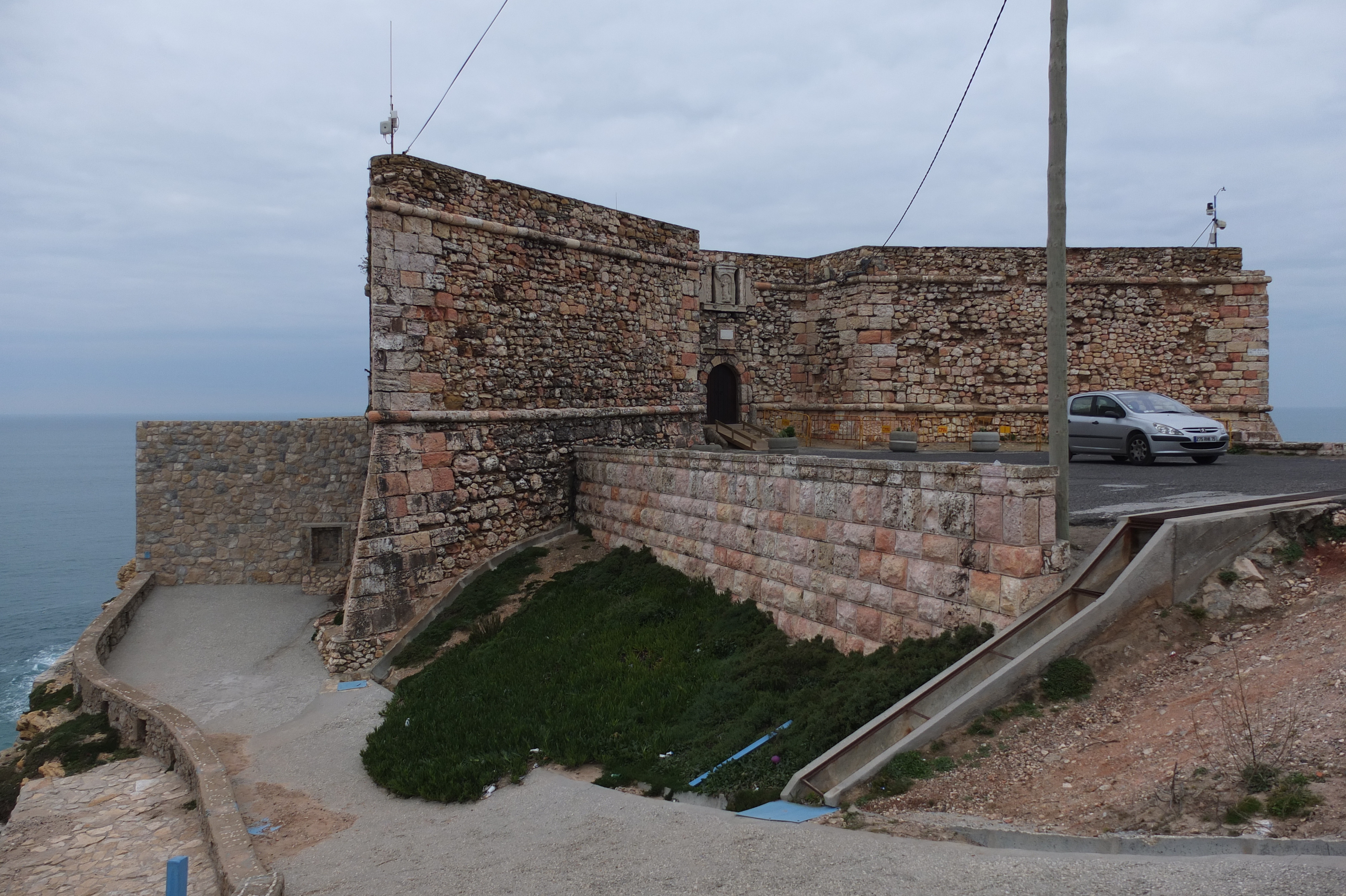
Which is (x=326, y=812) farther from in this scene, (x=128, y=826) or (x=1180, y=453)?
(x=1180, y=453)

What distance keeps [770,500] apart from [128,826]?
294 inches

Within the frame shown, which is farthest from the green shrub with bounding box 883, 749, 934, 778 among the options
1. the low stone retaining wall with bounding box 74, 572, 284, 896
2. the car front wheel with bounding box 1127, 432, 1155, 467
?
the car front wheel with bounding box 1127, 432, 1155, 467

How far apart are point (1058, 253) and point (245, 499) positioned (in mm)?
15407

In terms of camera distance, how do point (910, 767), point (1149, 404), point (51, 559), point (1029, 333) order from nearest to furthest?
point (910, 767) < point (1149, 404) < point (1029, 333) < point (51, 559)

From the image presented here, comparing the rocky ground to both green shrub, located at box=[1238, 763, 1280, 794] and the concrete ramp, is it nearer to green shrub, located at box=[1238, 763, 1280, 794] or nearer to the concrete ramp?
green shrub, located at box=[1238, 763, 1280, 794]

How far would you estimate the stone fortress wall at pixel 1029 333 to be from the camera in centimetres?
1969

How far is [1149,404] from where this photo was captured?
46.0ft

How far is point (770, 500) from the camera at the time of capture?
30.1 ft

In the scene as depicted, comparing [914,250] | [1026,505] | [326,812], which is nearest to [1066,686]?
[1026,505]

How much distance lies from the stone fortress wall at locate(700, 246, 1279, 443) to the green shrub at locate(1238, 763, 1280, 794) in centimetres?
1604

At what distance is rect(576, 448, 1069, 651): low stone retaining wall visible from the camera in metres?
6.37

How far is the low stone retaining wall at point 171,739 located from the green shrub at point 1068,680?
18.5 ft

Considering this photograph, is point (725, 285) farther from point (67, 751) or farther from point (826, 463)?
point (67, 751)

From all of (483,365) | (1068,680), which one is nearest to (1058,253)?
(1068,680)
